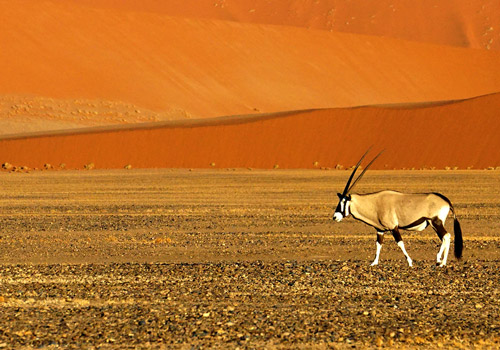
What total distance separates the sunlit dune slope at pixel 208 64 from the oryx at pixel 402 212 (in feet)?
177

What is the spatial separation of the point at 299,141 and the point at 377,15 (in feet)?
232

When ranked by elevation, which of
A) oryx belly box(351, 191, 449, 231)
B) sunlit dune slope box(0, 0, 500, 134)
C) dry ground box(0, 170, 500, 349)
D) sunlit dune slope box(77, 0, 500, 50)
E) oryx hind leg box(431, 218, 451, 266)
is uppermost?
sunlit dune slope box(77, 0, 500, 50)

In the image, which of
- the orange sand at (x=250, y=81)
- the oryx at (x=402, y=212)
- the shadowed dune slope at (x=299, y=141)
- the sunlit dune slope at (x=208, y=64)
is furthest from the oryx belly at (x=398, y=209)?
the sunlit dune slope at (x=208, y=64)

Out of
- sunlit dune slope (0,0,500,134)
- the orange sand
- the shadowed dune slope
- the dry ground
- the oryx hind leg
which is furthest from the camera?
sunlit dune slope (0,0,500,134)

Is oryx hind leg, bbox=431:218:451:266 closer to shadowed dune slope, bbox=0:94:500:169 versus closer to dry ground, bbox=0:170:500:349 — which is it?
dry ground, bbox=0:170:500:349

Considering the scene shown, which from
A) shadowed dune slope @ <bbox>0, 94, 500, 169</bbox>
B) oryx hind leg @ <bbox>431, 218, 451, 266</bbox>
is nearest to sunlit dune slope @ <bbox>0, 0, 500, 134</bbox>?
shadowed dune slope @ <bbox>0, 94, 500, 169</bbox>

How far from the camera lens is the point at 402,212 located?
11508 mm

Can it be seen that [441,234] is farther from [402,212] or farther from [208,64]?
[208,64]

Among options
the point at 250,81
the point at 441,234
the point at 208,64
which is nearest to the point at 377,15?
the point at 250,81

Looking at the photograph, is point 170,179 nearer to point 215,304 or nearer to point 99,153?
point 99,153

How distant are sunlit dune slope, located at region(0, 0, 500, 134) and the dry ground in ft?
152

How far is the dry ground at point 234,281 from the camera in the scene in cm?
809

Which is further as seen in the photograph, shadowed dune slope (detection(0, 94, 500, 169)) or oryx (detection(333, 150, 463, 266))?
shadowed dune slope (detection(0, 94, 500, 169))

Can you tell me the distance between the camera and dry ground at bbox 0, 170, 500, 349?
318 inches
